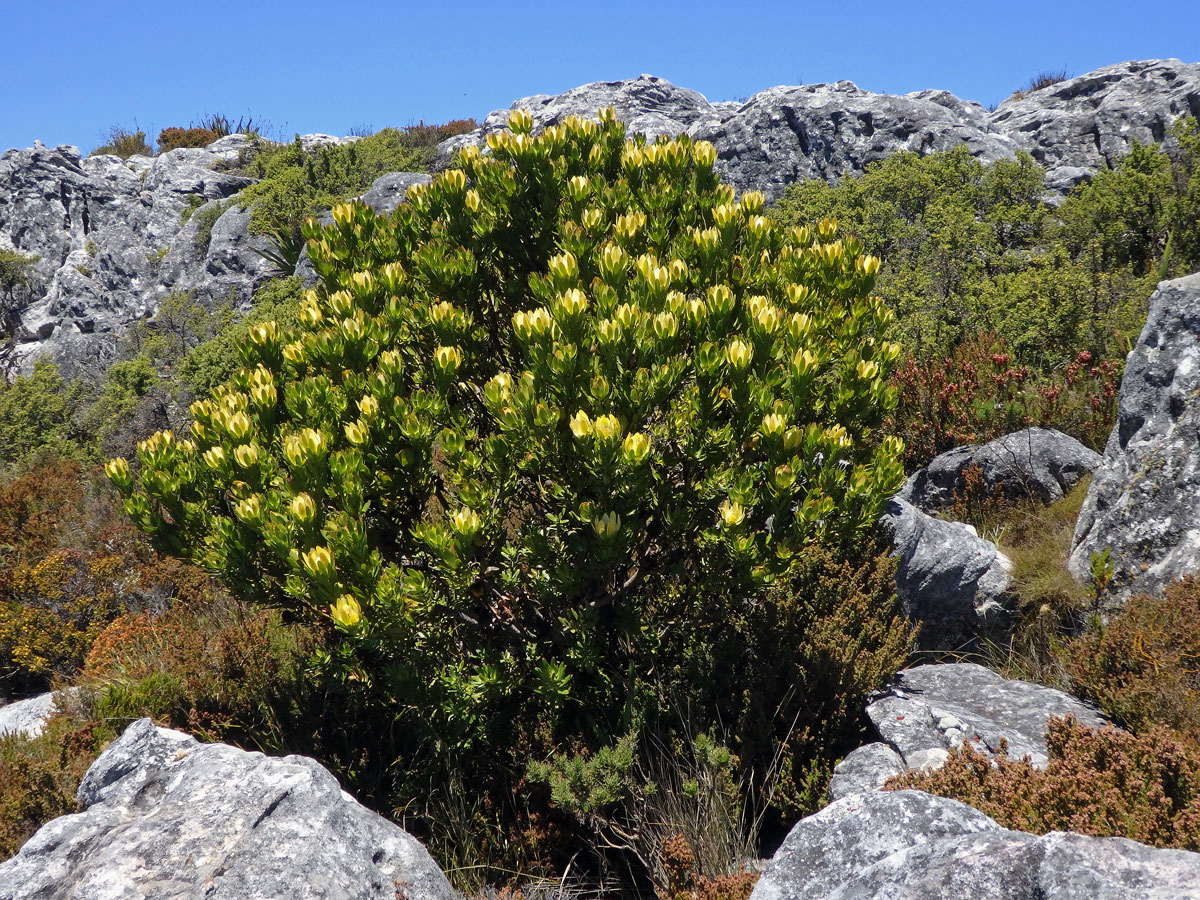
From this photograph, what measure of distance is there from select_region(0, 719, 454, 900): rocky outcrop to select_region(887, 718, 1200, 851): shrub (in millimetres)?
2191

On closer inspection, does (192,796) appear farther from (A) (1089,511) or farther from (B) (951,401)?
(B) (951,401)

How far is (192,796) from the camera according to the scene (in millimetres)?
2936

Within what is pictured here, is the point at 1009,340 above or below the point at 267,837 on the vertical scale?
above

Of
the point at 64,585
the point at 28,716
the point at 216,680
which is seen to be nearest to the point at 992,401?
the point at 216,680

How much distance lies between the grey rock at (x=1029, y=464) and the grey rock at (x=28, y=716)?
7.11 meters

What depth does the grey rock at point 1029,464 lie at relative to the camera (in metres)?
6.05

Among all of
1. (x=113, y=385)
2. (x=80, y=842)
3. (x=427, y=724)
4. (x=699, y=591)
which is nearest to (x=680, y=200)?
(x=699, y=591)

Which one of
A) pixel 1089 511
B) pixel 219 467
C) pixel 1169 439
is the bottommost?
pixel 1089 511

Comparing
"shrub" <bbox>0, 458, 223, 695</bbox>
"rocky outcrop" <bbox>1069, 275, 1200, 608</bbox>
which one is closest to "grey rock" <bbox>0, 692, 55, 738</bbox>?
"shrub" <bbox>0, 458, 223, 695</bbox>

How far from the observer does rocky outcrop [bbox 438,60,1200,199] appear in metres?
16.8

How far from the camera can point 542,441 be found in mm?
3053

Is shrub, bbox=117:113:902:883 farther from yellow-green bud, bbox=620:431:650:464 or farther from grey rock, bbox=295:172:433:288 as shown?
grey rock, bbox=295:172:433:288

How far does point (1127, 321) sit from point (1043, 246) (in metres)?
3.18

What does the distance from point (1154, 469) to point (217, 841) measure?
562 cm
